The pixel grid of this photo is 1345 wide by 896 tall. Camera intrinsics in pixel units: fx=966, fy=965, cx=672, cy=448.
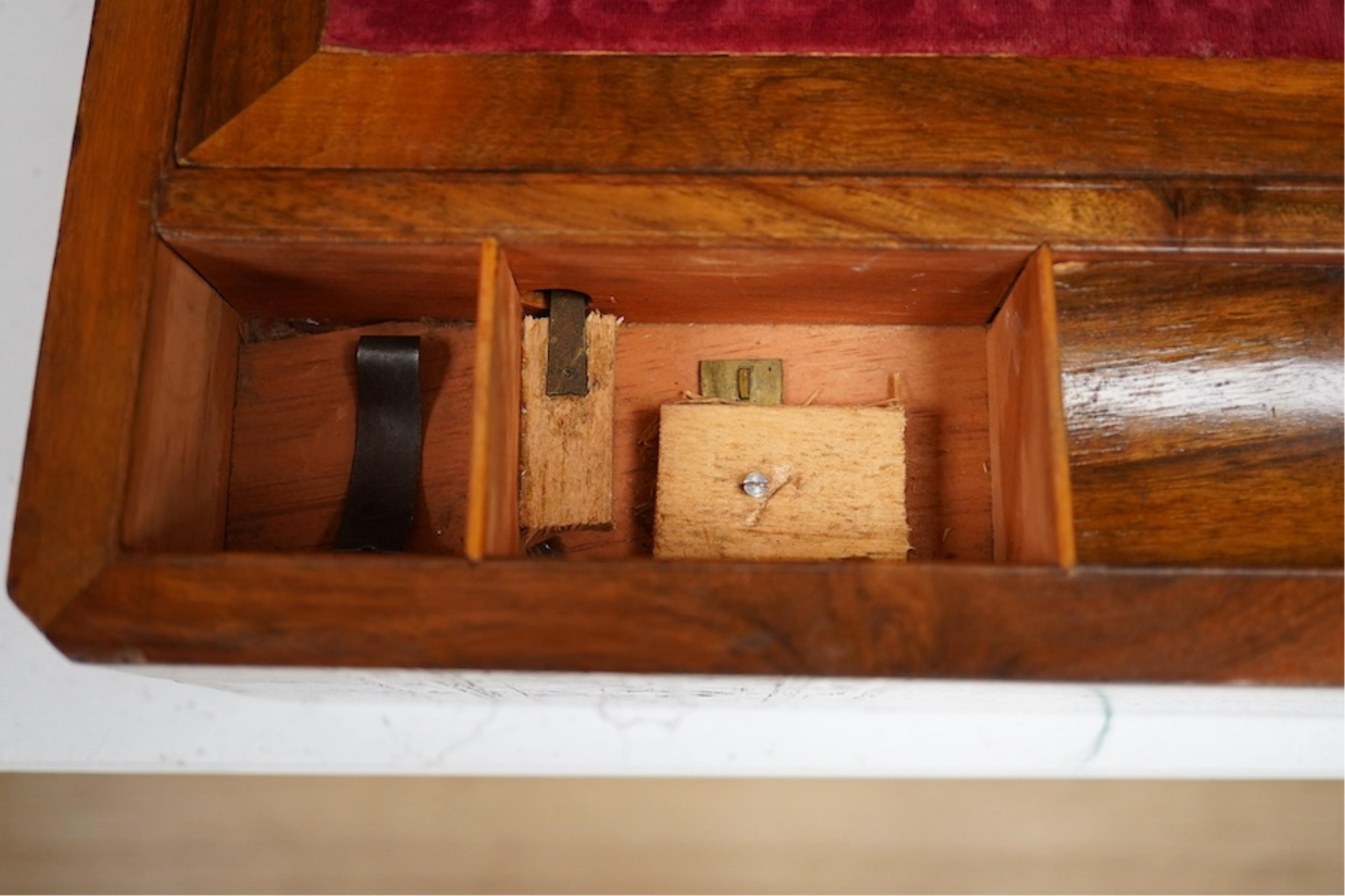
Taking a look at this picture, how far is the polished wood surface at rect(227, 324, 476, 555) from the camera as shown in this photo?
33.1 inches

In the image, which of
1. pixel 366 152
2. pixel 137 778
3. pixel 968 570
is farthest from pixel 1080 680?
pixel 137 778

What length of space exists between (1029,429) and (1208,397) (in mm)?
141

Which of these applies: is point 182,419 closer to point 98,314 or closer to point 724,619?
point 98,314

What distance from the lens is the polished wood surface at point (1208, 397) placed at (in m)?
0.72

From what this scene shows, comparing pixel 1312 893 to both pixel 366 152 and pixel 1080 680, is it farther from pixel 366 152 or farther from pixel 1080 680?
pixel 366 152

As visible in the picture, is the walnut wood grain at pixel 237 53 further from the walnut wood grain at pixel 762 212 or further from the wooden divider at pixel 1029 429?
the wooden divider at pixel 1029 429

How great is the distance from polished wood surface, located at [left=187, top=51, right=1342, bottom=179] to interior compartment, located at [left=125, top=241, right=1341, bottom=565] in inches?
2.9

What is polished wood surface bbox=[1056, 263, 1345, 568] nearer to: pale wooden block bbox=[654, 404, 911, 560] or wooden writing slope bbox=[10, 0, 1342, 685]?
wooden writing slope bbox=[10, 0, 1342, 685]

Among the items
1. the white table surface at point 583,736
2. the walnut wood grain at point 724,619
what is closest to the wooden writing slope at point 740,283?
the walnut wood grain at point 724,619

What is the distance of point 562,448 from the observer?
0.82 metres

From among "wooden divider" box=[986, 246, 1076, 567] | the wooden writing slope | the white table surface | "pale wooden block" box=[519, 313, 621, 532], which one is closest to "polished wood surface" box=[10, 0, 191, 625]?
Answer: the wooden writing slope

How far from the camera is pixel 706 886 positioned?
95 centimetres

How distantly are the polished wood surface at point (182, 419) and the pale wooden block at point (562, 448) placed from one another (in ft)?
0.85

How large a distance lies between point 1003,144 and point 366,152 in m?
0.49
